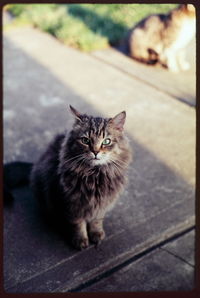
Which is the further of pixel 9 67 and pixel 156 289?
pixel 9 67

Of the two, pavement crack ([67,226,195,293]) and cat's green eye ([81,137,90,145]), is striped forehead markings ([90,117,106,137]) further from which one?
pavement crack ([67,226,195,293])

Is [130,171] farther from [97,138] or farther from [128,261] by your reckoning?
[97,138]

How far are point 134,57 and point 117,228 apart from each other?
2.74 meters

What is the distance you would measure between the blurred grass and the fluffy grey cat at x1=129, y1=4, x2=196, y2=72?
229mm

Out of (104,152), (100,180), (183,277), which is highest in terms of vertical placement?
(104,152)

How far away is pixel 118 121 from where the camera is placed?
218cm

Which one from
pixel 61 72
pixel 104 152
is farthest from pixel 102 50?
pixel 104 152

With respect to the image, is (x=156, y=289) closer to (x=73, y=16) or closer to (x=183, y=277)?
(x=183, y=277)

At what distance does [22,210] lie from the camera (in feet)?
9.84

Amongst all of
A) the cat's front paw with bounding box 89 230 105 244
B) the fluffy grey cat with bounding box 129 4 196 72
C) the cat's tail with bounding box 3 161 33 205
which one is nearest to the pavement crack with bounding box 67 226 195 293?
the cat's front paw with bounding box 89 230 105 244

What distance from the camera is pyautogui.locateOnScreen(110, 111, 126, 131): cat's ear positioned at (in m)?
2.14

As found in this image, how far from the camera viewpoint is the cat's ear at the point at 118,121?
7.01 ft

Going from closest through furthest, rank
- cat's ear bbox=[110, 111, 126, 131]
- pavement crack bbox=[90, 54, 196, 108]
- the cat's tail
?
cat's ear bbox=[110, 111, 126, 131] → the cat's tail → pavement crack bbox=[90, 54, 196, 108]

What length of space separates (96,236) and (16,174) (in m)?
0.87
